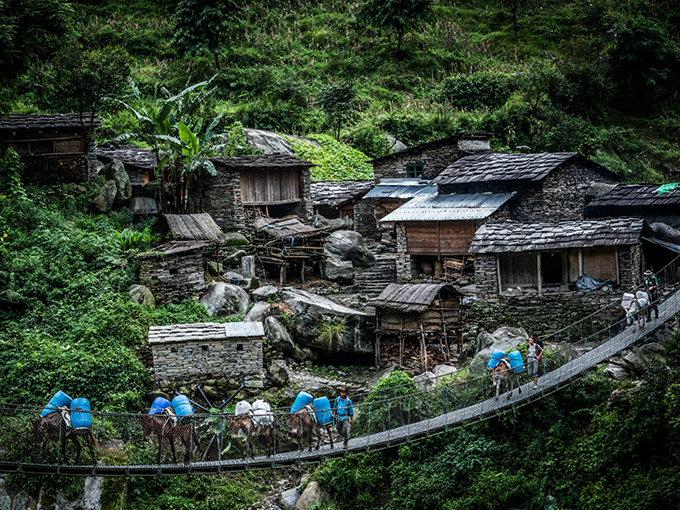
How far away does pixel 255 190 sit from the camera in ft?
101

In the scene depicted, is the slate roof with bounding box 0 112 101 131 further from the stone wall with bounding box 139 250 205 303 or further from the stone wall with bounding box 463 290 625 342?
the stone wall with bounding box 463 290 625 342

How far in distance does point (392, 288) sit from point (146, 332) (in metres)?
8.78

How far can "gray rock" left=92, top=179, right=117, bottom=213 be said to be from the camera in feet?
87.2

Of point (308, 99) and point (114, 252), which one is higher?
point (308, 99)

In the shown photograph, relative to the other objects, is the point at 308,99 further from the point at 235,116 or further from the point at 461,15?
the point at 461,15

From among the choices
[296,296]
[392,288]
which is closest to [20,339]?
[296,296]

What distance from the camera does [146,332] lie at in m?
20.2

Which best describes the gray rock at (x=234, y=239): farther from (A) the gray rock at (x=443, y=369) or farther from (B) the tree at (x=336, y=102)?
(B) the tree at (x=336, y=102)

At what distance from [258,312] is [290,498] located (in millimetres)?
7530

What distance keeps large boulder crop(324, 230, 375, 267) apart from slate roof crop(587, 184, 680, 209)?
971 cm

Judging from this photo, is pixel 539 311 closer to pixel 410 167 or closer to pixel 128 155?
pixel 410 167

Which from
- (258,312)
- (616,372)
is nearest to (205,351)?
(258,312)

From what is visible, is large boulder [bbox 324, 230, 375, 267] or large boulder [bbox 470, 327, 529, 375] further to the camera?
large boulder [bbox 324, 230, 375, 267]

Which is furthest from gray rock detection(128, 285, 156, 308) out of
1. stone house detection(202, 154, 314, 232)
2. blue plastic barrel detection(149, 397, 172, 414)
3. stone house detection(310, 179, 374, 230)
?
stone house detection(310, 179, 374, 230)
